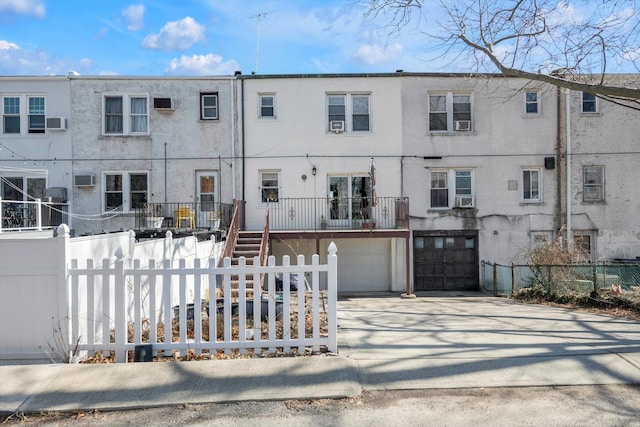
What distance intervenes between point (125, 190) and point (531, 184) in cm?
1547

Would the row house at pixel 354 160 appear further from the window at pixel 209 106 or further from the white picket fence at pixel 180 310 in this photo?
the white picket fence at pixel 180 310

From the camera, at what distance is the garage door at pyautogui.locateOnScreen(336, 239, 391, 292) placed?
18.1 metres

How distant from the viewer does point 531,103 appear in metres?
18.1

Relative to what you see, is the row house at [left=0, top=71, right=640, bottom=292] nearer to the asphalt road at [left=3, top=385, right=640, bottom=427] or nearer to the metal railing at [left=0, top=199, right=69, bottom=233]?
the metal railing at [left=0, top=199, right=69, bottom=233]

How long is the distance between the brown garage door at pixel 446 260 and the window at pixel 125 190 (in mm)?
10485

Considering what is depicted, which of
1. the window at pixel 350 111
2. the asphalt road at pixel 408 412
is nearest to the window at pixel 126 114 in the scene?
the window at pixel 350 111

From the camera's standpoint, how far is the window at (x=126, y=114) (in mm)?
17625

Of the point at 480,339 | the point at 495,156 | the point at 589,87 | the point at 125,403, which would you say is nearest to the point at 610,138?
the point at 495,156

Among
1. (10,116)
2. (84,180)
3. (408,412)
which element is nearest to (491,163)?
(84,180)

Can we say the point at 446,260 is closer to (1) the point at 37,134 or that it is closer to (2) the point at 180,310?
(2) the point at 180,310

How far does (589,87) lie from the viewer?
8.01m

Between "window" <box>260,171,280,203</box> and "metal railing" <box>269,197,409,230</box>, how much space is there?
0.31m

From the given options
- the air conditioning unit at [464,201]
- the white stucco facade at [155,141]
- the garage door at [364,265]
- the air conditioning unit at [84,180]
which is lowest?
the garage door at [364,265]

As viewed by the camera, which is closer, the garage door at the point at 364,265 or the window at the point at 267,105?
the window at the point at 267,105
